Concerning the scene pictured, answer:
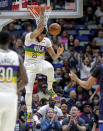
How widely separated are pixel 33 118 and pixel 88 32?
29.1 feet

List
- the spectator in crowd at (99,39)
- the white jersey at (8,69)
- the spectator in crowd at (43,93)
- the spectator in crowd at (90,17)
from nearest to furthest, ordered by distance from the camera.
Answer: the white jersey at (8,69), the spectator in crowd at (43,93), the spectator in crowd at (99,39), the spectator in crowd at (90,17)

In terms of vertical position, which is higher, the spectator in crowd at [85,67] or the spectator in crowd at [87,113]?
the spectator in crowd at [85,67]

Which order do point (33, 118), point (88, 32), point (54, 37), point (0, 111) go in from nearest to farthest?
1. point (0, 111)
2. point (33, 118)
3. point (54, 37)
4. point (88, 32)

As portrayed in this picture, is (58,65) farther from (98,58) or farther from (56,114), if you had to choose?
(56,114)

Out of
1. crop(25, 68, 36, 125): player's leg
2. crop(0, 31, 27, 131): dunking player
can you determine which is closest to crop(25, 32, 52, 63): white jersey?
crop(25, 68, 36, 125): player's leg

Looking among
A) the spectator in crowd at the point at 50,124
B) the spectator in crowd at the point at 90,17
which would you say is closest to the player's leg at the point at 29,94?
the spectator in crowd at the point at 50,124

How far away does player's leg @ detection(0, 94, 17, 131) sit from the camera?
27.2ft

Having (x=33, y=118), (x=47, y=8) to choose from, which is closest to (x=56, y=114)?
(x=33, y=118)

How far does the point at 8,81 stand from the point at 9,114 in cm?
60

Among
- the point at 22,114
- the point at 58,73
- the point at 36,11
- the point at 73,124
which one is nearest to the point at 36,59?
the point at 36,11

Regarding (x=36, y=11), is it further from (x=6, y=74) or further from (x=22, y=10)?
(x=6, y=74)

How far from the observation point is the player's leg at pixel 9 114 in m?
8.29

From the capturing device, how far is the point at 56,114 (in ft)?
41.3

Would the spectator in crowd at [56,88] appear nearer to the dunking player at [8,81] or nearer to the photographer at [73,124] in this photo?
the photographer at [73,124]
